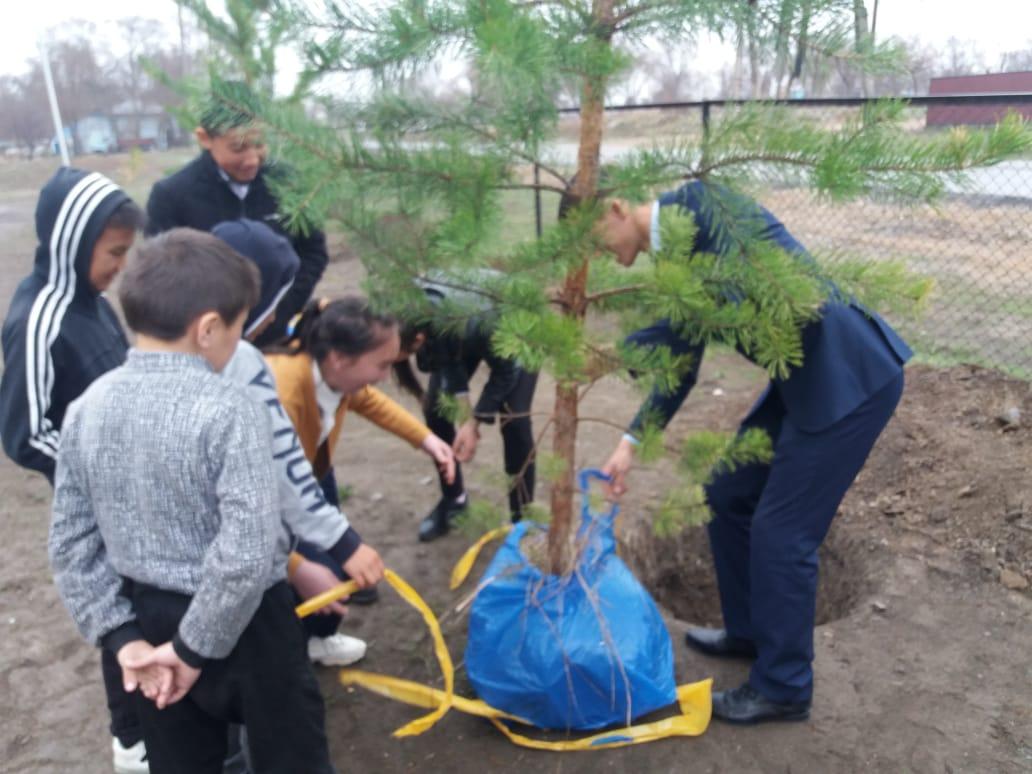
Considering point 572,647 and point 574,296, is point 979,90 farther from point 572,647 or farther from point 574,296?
point 572,647

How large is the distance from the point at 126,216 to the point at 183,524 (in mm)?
943

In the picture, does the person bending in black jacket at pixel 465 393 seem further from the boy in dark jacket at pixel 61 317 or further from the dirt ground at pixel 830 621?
the boy in dark jacket at pixel 61 317

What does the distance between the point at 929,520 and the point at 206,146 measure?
3.23 metres

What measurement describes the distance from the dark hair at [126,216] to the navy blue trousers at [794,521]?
177cm

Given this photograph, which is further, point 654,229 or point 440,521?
point 440,521

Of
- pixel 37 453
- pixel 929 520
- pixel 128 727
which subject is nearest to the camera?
pixel 37 453

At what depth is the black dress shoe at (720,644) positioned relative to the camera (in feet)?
9.42

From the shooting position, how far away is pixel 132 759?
7.70 feet

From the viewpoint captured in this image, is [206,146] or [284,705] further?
[206,146]

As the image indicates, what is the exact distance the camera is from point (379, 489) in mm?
4301

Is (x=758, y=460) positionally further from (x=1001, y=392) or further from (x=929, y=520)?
(x=1001, y=392)

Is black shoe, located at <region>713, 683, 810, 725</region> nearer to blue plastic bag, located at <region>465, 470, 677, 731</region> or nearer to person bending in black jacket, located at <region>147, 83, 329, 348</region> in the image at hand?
blue plastic bag, located at <region>465, 470, 677, 731</region>

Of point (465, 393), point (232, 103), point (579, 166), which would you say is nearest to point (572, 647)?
point (465, 393)

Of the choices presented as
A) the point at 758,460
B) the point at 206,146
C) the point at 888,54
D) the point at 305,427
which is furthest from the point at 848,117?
the point at 206,146
